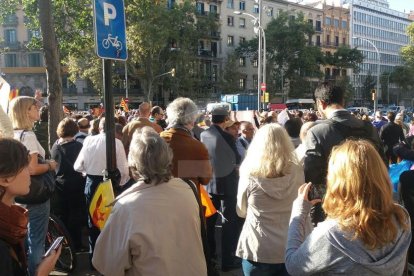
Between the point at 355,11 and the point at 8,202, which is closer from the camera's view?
the point at 8,202

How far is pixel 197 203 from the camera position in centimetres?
269

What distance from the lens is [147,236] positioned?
7.74 feet

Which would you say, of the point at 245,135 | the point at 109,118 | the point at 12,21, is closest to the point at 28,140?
the point at 109,118

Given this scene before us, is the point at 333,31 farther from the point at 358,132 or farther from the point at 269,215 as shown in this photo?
the point at 269,215

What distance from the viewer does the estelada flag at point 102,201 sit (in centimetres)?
325

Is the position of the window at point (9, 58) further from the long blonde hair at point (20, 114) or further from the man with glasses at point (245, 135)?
the long blonde hair at point (20, 114)

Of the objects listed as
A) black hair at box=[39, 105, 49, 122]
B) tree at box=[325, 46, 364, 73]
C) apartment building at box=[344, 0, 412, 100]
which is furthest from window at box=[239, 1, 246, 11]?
black hair at box=[39, 105, 49, 122]

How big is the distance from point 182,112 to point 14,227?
2.39 metres

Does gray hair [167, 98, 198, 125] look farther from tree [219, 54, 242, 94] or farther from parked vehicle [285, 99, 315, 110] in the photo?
parked vehicle [285, 99, 315, 110]

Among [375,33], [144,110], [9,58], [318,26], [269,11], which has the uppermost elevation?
[375,33]

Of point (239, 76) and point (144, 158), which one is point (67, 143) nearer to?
point (144, 158)

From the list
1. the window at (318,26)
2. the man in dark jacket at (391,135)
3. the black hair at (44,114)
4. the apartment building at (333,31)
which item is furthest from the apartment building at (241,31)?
the black hair at (44,114)

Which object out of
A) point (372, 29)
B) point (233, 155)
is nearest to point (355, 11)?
point (372, 29)

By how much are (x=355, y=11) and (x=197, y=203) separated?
308 feet
